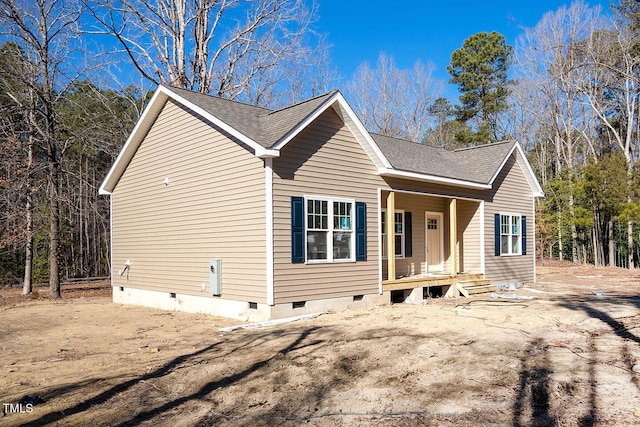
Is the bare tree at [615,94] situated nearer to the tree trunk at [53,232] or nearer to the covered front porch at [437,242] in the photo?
the covered front porch at [437,242]

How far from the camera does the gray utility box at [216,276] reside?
11.1 meters

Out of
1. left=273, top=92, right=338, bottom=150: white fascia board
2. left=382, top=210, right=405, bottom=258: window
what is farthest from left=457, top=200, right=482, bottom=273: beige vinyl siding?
left=273, top=92, right=338, bottom=150: white fascia board

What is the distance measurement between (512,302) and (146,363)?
8700 mm

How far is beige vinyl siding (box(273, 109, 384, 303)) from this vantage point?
10.2m

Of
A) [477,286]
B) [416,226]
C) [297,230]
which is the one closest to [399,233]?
[416,226]

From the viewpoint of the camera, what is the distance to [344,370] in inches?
243

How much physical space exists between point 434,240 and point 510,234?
9.14ft

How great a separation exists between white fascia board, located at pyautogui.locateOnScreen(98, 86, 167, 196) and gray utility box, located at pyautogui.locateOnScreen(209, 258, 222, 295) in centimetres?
473

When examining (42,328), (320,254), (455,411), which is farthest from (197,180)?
(455,411)

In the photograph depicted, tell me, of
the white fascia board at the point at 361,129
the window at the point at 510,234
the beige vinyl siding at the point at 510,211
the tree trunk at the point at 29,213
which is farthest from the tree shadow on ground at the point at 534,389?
the tree trunk at the point at 29,213

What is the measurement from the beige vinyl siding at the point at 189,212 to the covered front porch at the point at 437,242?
4.58m

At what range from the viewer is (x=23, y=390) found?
18.9 ft

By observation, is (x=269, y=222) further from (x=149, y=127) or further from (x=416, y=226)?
(x=416, y=226)

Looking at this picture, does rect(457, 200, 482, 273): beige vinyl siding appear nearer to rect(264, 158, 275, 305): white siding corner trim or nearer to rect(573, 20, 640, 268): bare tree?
rect(264, 158, 275, 305): white siding corner trim
